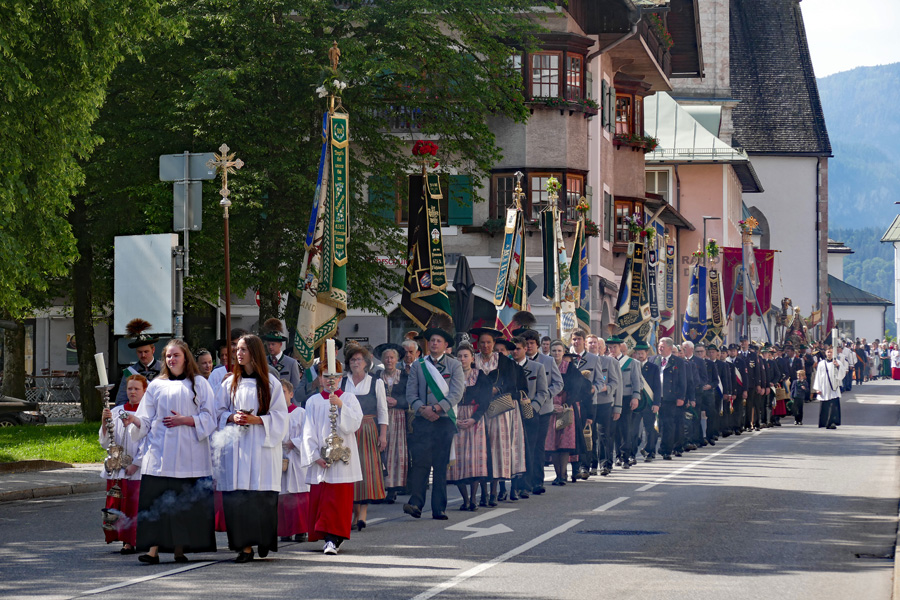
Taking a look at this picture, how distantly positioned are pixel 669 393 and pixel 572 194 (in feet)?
49.2

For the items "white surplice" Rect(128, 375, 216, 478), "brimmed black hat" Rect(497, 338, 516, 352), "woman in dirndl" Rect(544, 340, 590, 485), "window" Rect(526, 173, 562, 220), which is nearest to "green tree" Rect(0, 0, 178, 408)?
"brimmed black hat" Rect(497, 338, 516, 352)

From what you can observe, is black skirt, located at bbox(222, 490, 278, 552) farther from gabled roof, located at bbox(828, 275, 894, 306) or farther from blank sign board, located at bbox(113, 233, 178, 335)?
gabled roof, located at bbox(828, 275, 894, 306)

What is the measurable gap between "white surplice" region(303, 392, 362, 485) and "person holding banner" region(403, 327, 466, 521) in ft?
8.85

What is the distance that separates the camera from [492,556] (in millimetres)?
12078

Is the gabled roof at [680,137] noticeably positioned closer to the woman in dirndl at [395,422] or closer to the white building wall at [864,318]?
the woman in dirndl at [395,422]

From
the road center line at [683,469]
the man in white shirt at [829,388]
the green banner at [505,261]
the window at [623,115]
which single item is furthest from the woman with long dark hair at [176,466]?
the window at [623,115]

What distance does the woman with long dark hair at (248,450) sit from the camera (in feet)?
37.7

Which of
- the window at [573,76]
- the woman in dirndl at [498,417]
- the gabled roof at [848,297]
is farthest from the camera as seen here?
the gabled roof at [848,297]

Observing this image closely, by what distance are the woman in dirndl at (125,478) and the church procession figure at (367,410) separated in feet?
0.06

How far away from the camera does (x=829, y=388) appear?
3391cm

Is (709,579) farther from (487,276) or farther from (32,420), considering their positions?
(487,276)

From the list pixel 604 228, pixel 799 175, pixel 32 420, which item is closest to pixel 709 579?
pixel 32 420

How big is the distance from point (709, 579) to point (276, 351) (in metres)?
7.18

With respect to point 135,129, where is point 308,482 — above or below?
below
